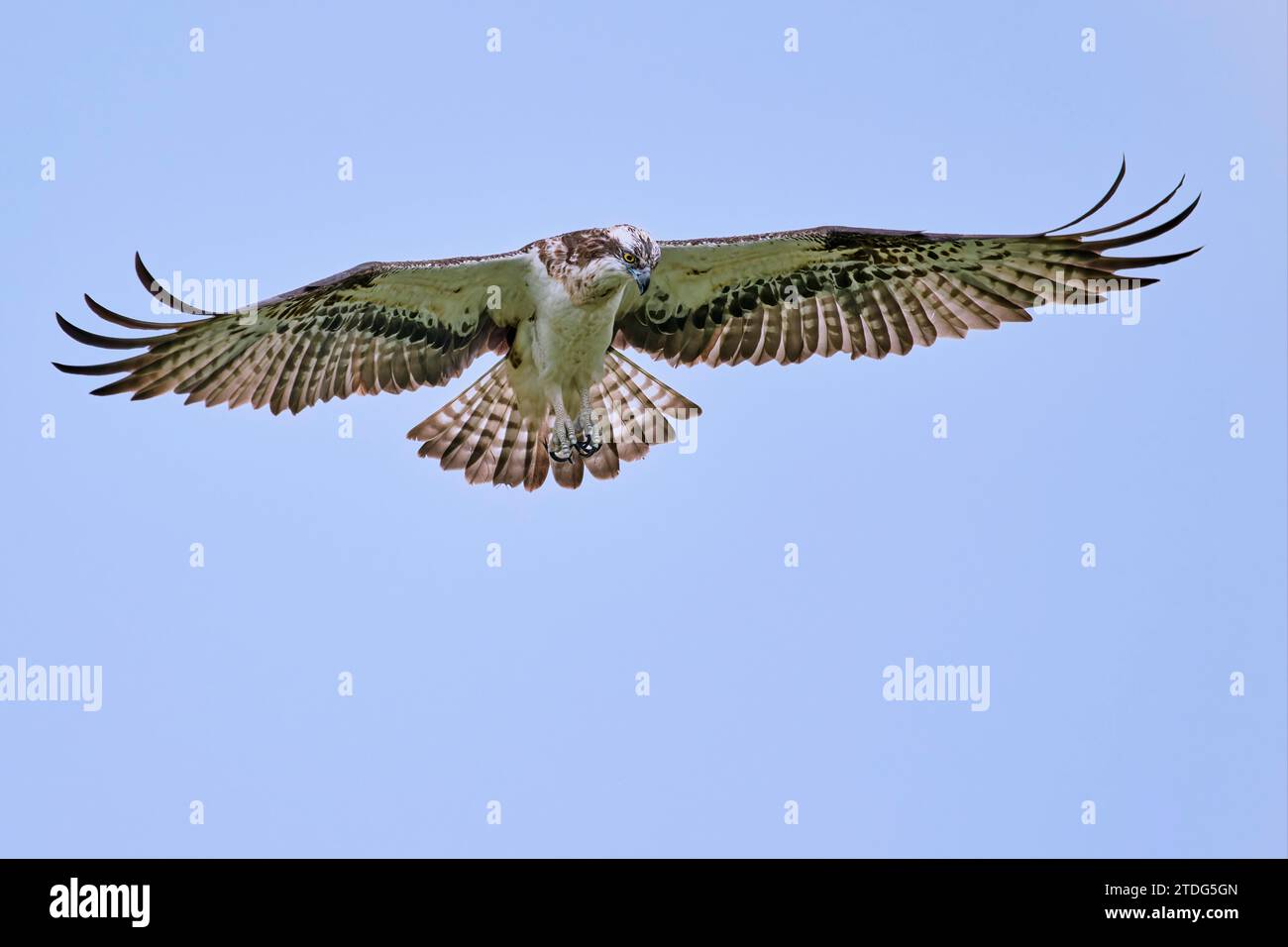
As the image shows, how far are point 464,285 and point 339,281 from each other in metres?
0.99

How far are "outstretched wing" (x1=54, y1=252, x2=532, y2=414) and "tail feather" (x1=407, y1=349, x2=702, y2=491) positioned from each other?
1.15 feet

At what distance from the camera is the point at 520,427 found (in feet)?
40.4

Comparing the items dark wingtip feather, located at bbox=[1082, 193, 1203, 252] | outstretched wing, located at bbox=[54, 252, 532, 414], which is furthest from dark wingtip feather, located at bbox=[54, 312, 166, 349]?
dark wingtip feather, located at bbox=[1082, 193, 1203, 252]

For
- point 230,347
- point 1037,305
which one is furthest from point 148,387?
point 1037,305

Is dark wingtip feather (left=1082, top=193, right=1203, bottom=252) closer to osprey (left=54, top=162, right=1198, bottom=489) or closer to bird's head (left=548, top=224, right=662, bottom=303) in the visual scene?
osprey (left=54, top=162, right=1198, bottom=489)

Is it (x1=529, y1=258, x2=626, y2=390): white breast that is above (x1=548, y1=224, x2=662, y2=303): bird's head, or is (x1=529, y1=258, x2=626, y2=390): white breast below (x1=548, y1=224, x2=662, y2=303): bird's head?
below

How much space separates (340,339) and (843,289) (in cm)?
354

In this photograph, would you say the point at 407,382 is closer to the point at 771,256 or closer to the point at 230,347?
the point at 230,347

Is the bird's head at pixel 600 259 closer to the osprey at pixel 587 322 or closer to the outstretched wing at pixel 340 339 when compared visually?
the osprey at pixel 587 322

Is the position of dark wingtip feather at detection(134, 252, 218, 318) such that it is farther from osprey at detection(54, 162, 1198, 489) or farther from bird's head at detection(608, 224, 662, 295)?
bird's head at detection(608, 224, 662, 295)

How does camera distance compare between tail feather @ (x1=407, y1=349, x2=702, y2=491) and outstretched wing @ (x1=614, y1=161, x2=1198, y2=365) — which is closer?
A: outstretched wing @ (x1=614, y1=161, x2=1198, y2=365)

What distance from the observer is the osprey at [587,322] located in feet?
36.7

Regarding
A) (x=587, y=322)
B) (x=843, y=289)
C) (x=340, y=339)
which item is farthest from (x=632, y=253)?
(x=340, y=339)

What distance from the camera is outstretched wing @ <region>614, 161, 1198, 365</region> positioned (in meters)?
11.4
